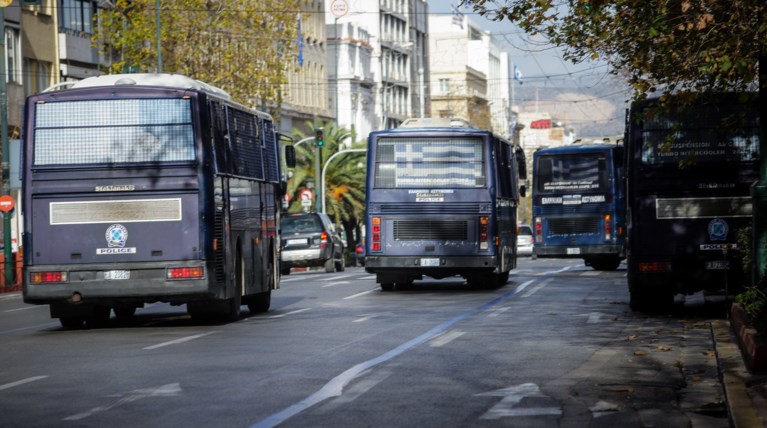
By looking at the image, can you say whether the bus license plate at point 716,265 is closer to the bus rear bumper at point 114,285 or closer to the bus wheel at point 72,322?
the bus rear bumper at point 114,285

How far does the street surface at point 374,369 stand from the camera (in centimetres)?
1116

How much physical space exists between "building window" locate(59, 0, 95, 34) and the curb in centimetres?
4445

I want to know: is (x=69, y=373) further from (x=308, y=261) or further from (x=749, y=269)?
(x=308, y=261)

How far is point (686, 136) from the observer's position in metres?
23.1

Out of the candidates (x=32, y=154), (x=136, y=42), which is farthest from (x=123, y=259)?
(x=136, y=42)

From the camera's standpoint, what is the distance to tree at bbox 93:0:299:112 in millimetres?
53969

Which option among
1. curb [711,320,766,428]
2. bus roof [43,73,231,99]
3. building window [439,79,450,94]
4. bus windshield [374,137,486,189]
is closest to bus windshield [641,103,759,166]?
curb [711,320,766,428]

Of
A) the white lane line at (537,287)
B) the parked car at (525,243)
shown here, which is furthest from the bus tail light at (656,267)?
the parked car at (525,243)

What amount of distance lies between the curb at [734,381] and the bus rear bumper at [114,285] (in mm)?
6515

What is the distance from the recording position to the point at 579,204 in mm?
47500

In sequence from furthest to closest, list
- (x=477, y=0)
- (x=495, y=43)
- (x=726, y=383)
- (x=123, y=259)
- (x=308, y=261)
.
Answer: (x=495, y=43), (x=308, y=261), (x=123, y=259), (x=477, y=0), (x=726, y=383)

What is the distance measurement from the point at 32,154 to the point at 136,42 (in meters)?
33.8

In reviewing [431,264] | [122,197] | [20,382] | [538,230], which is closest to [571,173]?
[538,230]

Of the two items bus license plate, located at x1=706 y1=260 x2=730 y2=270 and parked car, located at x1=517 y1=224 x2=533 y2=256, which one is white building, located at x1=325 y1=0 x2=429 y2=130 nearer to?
parked car, located at x1=517 y1=224 x2=533 y2=256
